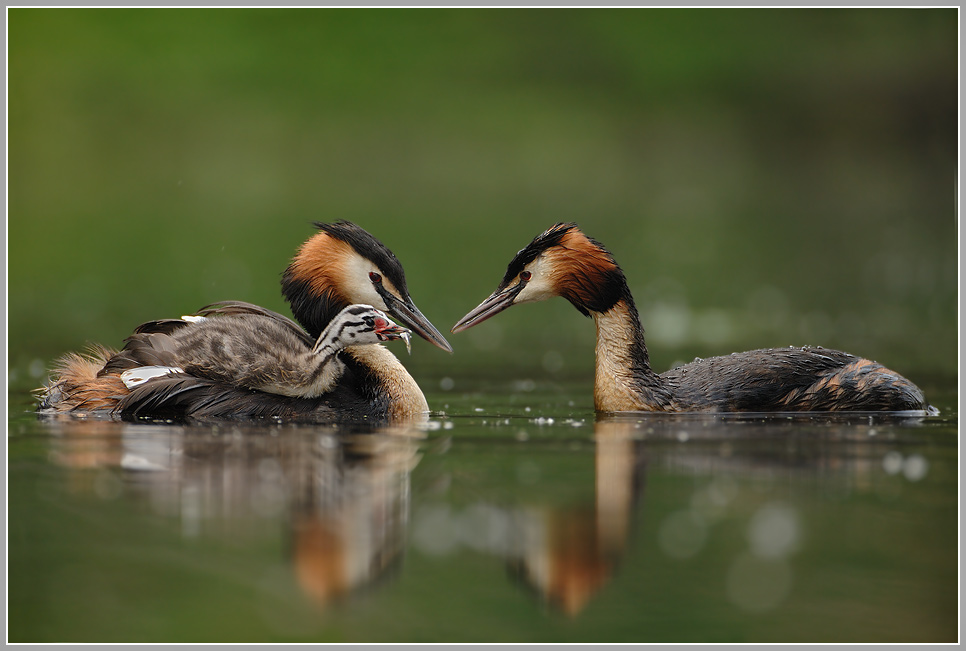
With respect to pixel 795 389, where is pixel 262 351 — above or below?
above

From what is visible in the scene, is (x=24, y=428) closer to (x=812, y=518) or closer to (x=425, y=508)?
(x=425, y=508)

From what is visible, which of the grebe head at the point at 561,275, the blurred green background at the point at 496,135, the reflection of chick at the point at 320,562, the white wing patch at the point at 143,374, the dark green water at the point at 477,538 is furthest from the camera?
the blurred green background at the point at 496,135

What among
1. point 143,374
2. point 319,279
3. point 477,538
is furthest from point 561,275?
point 477,538

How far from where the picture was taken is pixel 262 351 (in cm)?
697

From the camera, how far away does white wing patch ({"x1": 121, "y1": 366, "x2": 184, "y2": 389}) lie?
693 centimetres

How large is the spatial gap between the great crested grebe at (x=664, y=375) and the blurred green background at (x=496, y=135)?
7039 mm

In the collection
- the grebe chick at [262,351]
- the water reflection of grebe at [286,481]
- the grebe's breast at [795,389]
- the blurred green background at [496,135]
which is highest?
the blurred green background at [496,135]

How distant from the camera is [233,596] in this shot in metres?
4.13

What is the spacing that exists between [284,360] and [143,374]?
31.2 inches

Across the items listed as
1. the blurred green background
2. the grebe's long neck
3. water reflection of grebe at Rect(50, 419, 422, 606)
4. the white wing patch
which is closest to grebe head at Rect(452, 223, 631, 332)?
the grebe's long neck

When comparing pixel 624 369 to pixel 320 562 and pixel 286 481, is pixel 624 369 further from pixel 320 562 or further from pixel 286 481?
pixel 320 562

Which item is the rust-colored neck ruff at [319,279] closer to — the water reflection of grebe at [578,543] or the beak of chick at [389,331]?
the beak of chick at [389,331]

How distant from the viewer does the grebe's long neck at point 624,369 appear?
7574 millimetres

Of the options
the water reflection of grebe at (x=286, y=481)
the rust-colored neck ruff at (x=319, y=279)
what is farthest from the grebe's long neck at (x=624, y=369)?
the rust-colored neck ruff at (x=319, y=279)
